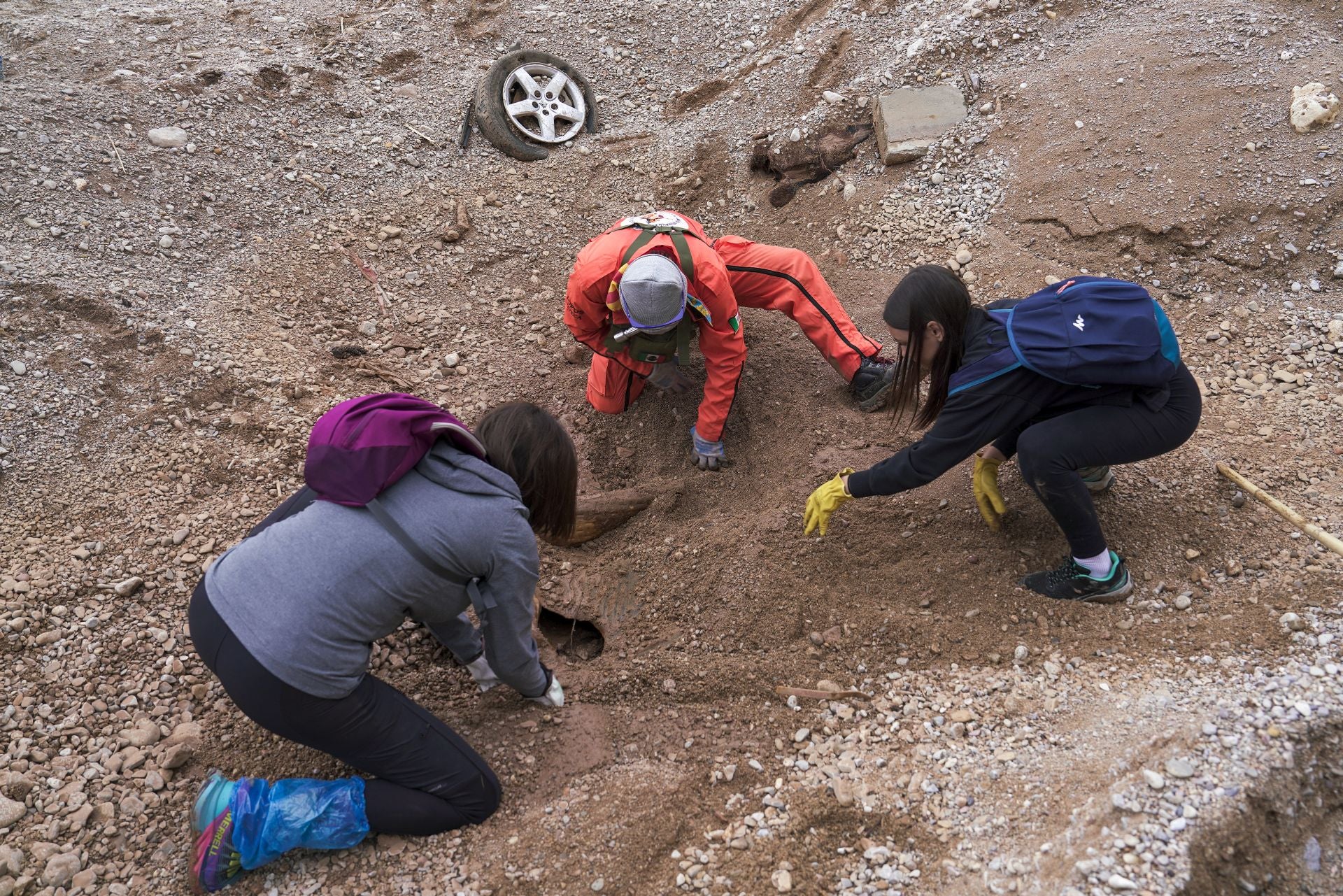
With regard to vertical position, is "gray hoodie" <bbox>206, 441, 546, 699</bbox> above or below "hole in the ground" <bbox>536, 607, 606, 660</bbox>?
above

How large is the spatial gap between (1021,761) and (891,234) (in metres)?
3.19

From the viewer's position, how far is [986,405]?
258 centimetres

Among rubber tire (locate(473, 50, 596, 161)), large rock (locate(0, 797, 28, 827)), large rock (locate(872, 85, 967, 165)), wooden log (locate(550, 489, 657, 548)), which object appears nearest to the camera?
large rock (locate(0, 797, 28, 827))

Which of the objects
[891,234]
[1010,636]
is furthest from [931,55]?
[1010,636]

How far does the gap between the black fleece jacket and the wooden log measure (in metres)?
1.33

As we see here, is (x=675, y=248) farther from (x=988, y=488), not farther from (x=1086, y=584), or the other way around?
(x=1086, y=584)

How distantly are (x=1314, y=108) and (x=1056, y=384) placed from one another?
2.93 meters

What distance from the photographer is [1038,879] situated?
2.02 m

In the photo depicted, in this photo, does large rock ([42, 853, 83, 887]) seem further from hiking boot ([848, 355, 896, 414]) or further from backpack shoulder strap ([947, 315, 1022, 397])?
hiking boot ([848, 355, 896, 414])

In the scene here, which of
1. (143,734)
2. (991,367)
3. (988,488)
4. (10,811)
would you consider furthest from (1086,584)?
(10,811)

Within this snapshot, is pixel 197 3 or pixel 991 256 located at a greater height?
pixel 197 3

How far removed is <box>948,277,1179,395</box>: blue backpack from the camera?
246 centimetres

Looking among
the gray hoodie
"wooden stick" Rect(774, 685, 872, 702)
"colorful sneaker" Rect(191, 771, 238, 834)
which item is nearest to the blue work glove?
"wooden stick" Rect(774, 685, 872, 702)

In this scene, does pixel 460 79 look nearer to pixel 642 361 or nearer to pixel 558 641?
pixel 642 361
